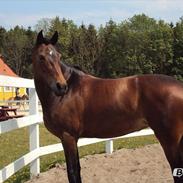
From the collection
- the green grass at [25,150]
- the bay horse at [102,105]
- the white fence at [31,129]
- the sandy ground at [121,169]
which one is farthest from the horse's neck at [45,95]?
the green grass at [25,150]

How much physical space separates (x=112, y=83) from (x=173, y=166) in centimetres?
124

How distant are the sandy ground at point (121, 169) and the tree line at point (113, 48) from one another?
53.4m

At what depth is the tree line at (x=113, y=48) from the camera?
214ft

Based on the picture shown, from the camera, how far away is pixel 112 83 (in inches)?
216

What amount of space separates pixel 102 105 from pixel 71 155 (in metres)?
0.71

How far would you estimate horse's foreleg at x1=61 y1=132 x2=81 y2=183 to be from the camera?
5281 mm

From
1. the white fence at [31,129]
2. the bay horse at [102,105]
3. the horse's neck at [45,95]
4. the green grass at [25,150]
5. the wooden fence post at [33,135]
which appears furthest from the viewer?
the green grass at [25,150]

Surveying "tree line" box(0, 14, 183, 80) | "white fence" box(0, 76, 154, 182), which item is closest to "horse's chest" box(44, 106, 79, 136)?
"white fence" box(0, 76, 154, 182)

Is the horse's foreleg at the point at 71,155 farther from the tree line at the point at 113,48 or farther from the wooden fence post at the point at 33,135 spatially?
the tree line at the point at 113,48

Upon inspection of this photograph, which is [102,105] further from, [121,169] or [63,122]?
[121,169]

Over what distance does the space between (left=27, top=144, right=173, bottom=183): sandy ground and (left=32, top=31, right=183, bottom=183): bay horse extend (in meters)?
→ 1.28

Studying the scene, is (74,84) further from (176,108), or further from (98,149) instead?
(98,149)

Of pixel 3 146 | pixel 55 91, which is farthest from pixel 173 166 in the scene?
pixel 3 146

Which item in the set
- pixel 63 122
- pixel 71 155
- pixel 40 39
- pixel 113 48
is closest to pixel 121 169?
pixel 71 155
